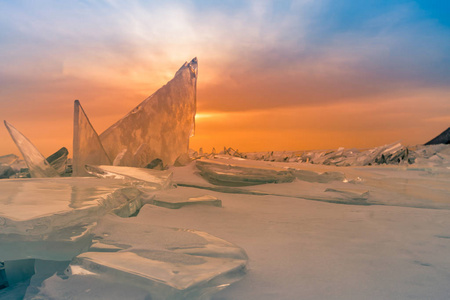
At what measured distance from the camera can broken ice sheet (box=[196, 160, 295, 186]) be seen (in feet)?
7.42

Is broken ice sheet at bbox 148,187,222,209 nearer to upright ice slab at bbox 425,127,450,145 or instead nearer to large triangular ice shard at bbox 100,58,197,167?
large triangular ice shard at bbox 100,58,197,167

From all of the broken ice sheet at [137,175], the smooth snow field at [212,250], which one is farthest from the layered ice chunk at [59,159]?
the smooth snow field at [212,250]

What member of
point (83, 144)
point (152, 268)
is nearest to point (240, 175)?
point (83, 144)

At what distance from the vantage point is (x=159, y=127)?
10.4 ft

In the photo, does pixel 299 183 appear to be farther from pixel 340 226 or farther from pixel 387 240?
pixel 387 240

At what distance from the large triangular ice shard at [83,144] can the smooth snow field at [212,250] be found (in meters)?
0.72

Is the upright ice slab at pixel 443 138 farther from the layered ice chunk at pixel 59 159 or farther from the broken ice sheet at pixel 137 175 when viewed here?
the layered ice chunk at pixel 59 159

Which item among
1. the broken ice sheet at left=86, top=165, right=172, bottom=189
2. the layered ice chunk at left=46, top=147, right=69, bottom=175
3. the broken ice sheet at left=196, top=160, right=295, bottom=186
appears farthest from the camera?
the layered ice chunk at left=46, top=147, right=69, bottom=175

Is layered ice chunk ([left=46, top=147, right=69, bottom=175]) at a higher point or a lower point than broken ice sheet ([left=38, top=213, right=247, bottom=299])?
higher

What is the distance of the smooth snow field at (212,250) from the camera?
720 millimetres

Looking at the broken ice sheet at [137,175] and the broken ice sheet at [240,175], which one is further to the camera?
the broken ice sheet at [240,175]

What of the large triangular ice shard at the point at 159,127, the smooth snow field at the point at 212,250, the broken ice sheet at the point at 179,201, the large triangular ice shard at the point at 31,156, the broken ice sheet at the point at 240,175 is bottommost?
the smooth snow field at the point at 212,250

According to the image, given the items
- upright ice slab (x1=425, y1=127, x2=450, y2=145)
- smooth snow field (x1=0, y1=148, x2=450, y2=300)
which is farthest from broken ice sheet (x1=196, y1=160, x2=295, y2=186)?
upright ice slab (x1=425, y1=127, x2=450, y2=145)

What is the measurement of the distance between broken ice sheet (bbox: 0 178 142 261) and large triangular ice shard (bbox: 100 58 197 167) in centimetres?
141
